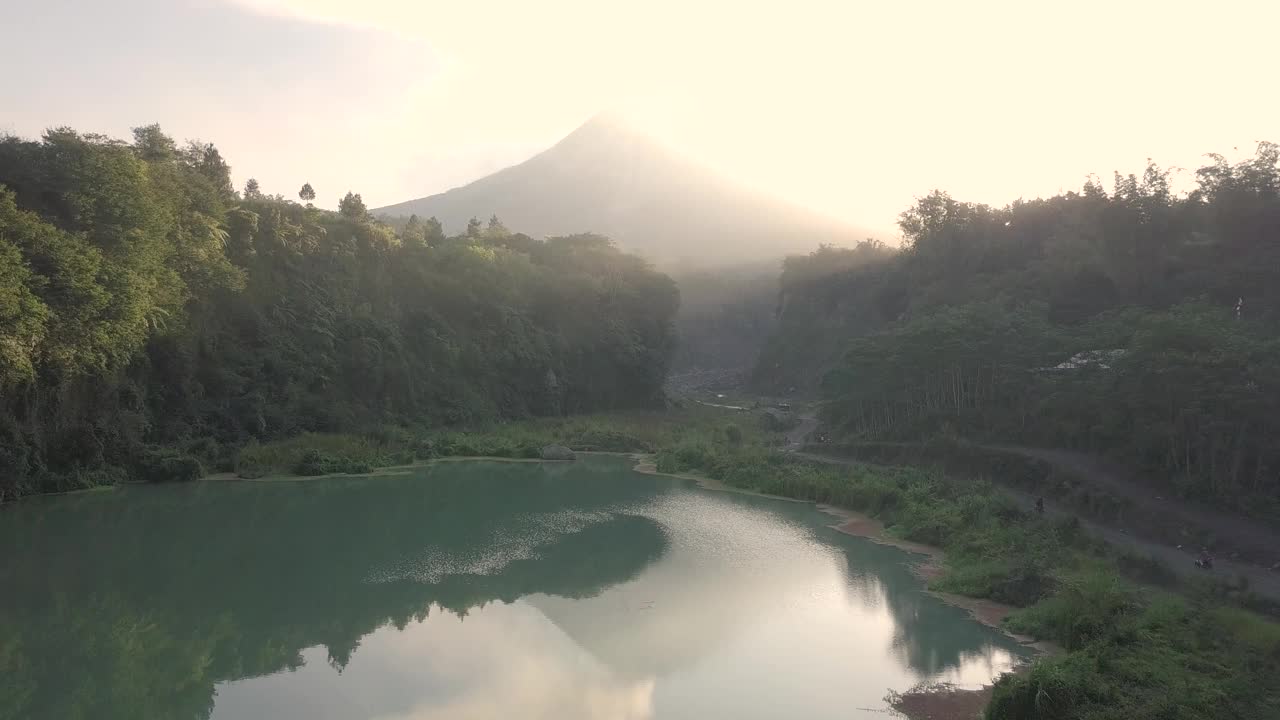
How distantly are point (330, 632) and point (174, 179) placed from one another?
1980cm

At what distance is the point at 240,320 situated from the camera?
3014cm

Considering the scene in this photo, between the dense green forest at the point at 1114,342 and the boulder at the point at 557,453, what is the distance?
1155 cm

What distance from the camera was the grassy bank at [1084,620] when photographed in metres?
9.11

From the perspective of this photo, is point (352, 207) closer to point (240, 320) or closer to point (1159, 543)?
point (240, 320)

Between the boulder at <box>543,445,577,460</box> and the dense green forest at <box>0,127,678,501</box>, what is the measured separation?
6312 mm

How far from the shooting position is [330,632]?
1262 centimetres

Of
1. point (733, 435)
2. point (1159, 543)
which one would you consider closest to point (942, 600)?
point (1159, 543)

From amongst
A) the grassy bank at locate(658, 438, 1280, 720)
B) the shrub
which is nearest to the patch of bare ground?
the grassy bank at locate(658, 438, 1280, 720)

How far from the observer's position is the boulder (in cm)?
3331

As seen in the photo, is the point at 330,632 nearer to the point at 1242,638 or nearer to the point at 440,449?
the point at 1242,638

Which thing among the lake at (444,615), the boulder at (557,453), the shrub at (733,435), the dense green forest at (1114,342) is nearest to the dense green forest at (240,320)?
the lake at (444,615)

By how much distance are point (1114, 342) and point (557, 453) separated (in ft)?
65.5

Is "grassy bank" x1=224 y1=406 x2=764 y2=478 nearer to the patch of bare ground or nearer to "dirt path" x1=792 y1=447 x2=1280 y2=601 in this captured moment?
"dirt path" x1=792 y1=447 x2=1280 y2=601

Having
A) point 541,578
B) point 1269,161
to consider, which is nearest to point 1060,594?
point 541,578
